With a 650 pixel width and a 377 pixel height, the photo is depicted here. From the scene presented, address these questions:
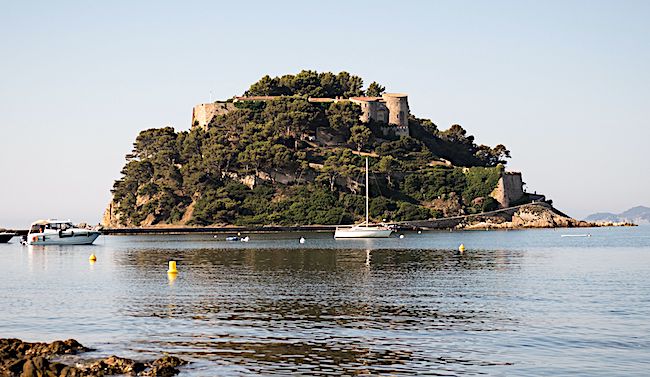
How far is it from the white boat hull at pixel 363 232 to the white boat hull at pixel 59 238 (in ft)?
89.7

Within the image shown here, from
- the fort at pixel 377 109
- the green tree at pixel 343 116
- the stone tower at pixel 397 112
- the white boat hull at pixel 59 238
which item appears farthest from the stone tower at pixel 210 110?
the white boat hull at pixel 59 238

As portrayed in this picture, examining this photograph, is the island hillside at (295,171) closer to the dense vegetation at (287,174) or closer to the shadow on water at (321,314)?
the dense vegetation at (287,174)

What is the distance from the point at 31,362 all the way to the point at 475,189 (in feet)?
376

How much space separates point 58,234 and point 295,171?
153ft

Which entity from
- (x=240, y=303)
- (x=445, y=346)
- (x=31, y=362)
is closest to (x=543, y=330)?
(x=445, y=346)

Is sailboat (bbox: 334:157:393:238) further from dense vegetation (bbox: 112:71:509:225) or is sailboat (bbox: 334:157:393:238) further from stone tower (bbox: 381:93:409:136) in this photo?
stone tower (bbox: 381:93:409:136)

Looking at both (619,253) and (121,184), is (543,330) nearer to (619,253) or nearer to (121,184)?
(619,253)

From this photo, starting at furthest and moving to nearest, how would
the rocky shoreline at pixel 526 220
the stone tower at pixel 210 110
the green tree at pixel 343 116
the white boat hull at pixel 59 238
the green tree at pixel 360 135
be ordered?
the stone tower at pixel 210 110 → the green tree at pixel 343 116 → the green tree at pixel 360 135 → the rocky shoreline at pixel 526 220 → the white boat hull at pixel 59 238

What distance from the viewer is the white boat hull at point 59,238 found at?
87.9 m

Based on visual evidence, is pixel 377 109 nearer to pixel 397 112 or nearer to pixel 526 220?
pixel 397 112

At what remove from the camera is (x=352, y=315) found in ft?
93.8

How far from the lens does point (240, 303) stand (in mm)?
32344

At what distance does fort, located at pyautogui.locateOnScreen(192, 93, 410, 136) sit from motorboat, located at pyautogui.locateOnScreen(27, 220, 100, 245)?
51950 mm

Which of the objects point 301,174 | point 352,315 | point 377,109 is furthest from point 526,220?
point 352,315
